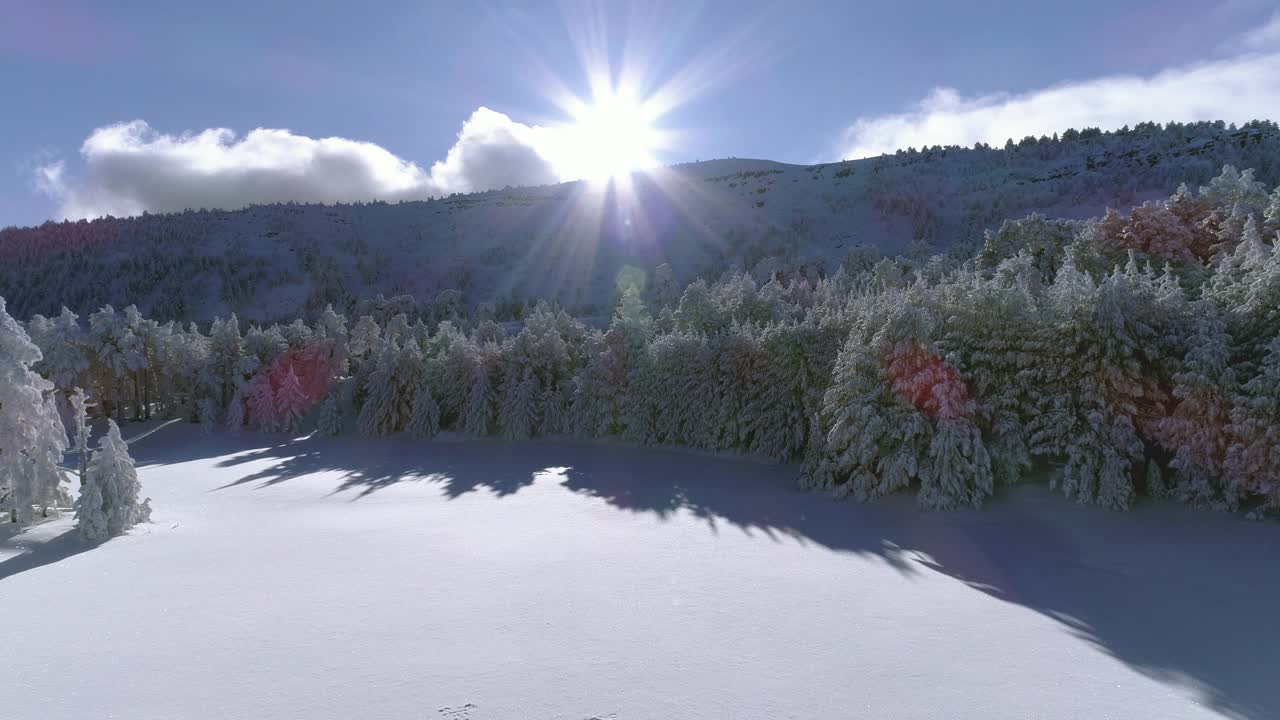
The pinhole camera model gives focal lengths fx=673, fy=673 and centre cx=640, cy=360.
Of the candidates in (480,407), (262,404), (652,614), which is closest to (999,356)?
(652,614)

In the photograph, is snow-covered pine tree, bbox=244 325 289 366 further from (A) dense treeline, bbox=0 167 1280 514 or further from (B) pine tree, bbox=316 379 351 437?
(B) pine tree, bbox=316 379 351 437

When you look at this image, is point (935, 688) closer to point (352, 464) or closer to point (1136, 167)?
point (352, 464)

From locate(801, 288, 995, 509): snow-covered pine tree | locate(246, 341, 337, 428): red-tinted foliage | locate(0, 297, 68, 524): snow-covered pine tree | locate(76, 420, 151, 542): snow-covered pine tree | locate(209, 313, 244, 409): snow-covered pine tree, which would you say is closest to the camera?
locate(76, 420, 151, 542): snow-covered pine tree

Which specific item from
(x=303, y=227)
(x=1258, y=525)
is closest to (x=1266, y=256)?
(x=1258, y=525)

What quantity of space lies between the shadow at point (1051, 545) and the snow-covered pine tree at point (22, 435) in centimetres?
309

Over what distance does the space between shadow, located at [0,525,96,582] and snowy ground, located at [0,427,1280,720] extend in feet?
0.26

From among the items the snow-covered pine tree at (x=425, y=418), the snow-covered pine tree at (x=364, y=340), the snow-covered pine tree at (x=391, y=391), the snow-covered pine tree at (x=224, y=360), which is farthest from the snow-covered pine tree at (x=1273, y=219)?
the snow-covered pine tree at (x=224, y=360)

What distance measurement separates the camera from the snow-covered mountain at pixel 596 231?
98.9 metres

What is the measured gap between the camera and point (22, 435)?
616 inches

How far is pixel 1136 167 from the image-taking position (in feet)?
328

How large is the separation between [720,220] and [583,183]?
2503 inches

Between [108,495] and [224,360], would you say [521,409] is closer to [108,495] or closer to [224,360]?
[108,495]

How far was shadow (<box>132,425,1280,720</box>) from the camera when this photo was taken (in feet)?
30.5

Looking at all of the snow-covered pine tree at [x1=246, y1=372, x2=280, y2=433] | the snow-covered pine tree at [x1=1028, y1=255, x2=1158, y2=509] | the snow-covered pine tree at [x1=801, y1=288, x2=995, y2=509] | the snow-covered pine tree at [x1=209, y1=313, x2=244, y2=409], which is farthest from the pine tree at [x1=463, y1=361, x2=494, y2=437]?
the snow-covered pine tree at [x1=1028, y1=255, x2=1158, y2=509]
